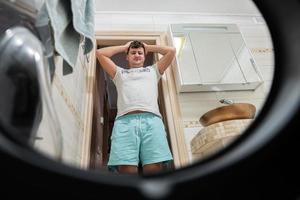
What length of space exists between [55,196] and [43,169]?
3 centimetres

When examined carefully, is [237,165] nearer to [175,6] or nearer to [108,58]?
[108,58]

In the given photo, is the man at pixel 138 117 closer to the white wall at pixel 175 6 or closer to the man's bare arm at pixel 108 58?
the man's bare arm at pixel 108 58

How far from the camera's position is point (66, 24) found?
30.0 inches

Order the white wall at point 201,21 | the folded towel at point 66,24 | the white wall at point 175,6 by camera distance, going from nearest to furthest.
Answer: the folded towel at point 66,24 < the white wall at point 201,21 < the white wall at point 175,6

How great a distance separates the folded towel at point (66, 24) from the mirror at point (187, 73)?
13 cm

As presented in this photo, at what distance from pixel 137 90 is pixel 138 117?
0.52 ft

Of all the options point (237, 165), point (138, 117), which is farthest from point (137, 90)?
point (237, 165)

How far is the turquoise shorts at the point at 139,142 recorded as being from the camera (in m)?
1.16

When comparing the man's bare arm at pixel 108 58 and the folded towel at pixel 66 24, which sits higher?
the man's bare arm at pixel 108 58

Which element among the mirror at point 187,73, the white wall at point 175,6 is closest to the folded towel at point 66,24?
the mirror at point 187,73

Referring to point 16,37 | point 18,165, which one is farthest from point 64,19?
point 18,165

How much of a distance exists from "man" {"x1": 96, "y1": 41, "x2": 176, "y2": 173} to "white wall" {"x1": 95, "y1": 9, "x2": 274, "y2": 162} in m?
0.22

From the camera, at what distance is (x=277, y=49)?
26 centimetres

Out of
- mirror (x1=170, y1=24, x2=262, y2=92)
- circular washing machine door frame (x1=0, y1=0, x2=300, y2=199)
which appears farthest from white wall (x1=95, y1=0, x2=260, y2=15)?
circular washing machine door frame (x1=0, y1=0, x2=300, y2=199)
